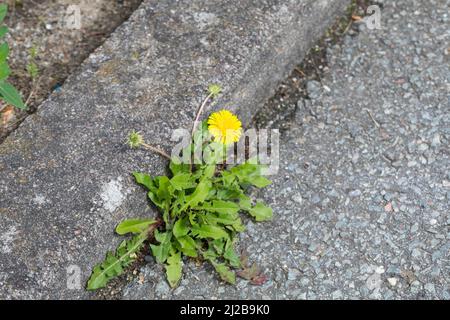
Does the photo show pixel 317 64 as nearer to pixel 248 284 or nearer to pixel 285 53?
pixel 285 53

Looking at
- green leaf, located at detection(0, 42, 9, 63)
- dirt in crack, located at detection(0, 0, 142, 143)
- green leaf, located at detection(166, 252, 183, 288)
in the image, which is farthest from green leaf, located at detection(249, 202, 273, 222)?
green leaf, located at detection(0, 42, 9, 63)

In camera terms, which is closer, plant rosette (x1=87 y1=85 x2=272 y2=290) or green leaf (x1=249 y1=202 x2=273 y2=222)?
plant rosette (x1=87 y1=85 x2=272 y2=290)

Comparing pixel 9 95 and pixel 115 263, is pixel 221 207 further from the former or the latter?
pixel 9 95

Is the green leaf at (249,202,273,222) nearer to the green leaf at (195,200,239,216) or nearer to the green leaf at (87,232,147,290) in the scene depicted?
the green leaf at (195,200,239,216)

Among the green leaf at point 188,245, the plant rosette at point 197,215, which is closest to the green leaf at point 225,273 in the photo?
the plant rosette at point 197,215

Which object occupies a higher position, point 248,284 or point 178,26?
point 178,26

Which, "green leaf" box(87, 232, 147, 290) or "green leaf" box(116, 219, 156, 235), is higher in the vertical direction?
"green leaf" box(116, 219, 156, 235)

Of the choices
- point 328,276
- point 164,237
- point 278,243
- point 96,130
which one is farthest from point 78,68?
point 328,276
